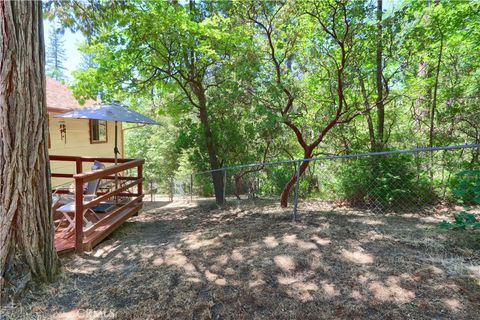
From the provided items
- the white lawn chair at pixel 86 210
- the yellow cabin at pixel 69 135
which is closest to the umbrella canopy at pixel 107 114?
the white lawn chair at pixel 86 210

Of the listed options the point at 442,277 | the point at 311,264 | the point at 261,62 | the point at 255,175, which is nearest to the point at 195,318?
the point at 311,264

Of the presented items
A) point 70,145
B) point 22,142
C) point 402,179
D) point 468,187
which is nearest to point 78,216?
point 22,142

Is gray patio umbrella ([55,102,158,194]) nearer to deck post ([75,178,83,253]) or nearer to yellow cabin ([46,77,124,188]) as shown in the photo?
deck post ([75,178,83,253])

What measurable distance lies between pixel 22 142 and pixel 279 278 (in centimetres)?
263

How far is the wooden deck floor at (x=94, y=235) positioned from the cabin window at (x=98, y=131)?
280 inches

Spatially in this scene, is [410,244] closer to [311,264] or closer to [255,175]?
[311,264]

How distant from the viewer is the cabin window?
11.0m

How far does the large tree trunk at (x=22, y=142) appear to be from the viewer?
2.49 meters

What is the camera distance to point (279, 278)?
8.39 feet

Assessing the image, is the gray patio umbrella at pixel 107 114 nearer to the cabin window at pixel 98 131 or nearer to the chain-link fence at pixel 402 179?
the chain-link fence at pixel 402 179

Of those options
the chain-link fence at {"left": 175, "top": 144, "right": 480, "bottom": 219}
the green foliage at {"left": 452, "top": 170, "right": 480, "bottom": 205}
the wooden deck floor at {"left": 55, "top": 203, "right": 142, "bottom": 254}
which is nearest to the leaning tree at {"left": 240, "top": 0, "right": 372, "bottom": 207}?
the chain-link fence at {"left": 175, "top": 144, "right": 480, "bottom": 219}

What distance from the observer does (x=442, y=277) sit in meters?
2.41

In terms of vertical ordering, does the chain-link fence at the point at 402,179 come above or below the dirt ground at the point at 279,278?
above

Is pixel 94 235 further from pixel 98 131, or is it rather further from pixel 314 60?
pixel 98 131
